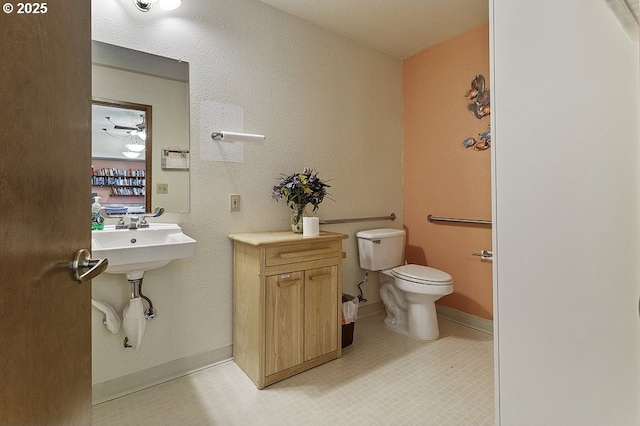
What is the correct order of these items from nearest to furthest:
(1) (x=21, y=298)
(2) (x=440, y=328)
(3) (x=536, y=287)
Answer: (1) (x=21, y=298) → (3) (x=536, y=287) → (2) (x=440, y=328)

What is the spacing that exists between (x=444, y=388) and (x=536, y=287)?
41.6 inches

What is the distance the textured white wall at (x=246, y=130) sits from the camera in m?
1.72

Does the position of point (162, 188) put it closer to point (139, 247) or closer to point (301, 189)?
point (139, 247)

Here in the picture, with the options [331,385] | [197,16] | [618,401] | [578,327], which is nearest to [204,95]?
[197,16]

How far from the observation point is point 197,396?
5.32 feet

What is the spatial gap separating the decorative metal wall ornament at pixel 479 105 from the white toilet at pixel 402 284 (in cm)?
95

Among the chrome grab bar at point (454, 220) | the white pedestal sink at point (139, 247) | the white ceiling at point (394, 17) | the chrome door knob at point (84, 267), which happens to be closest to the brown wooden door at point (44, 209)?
the chrome door knob at point (84, 267)

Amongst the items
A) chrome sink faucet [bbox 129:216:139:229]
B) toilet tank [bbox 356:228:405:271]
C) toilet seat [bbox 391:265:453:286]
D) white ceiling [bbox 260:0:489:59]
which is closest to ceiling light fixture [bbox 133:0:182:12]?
white ceiling [bbox 260:0:489:59]

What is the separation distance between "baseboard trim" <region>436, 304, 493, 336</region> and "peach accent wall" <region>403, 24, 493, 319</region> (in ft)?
0.14

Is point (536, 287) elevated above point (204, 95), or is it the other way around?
point (204, 95)

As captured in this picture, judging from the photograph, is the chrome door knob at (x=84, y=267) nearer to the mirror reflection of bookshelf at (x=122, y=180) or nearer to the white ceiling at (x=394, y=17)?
the mirror reflection of bookshelf at (x=122, y=180)

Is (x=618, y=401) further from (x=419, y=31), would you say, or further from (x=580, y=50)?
(x=419, y=31)

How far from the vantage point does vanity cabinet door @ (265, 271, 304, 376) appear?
5.55 ft

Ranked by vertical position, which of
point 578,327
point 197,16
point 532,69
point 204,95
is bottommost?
point 578,327
